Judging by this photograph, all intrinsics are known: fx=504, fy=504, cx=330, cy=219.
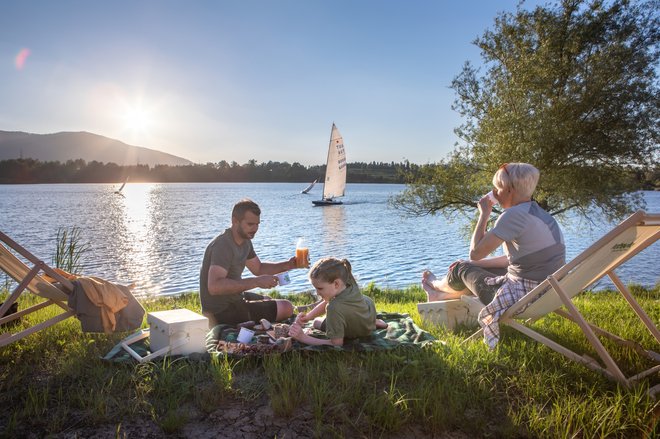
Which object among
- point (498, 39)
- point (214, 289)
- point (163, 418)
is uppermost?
point (498, 39)

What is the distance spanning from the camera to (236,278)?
4.83 metres

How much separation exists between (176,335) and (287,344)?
2.82ft

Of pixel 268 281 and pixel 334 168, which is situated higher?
pixel 334 168

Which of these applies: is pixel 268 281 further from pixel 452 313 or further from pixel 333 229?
pixel 333 229

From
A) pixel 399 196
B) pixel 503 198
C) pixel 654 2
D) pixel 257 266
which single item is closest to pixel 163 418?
pixel 257 266

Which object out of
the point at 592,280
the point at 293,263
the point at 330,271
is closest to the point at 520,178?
the point at 592,280

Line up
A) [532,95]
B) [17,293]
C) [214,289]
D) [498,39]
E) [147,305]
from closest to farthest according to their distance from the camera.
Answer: [17,293]
[214,289]
[147,305]
[532,95]
[498,39]

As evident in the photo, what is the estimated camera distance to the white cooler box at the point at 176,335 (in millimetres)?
3861

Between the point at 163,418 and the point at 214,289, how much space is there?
170 centimetres

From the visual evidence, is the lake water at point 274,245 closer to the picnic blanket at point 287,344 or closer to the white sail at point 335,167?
the white sail at point 335,167

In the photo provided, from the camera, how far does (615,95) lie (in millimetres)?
11695

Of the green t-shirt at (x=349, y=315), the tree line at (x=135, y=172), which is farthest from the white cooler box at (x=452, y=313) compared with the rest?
the tree line at (x=135, y=172)

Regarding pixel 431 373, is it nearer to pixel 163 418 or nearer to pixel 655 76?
pixel 163 418

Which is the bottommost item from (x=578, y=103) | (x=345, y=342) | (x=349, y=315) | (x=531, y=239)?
(x=345, y=342)
